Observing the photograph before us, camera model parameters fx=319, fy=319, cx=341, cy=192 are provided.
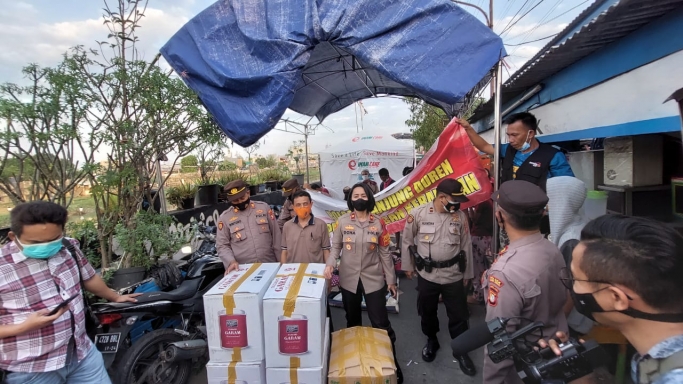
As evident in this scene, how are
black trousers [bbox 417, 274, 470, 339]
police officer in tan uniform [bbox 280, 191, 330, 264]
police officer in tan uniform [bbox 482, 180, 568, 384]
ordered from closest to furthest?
police officer in tan uniform [bbox 482, 180, 568, 384] → black trousers [bbox 417, 274, 470, 339] → police officer in tan uniform [bbox 280, 191, 330, 264]

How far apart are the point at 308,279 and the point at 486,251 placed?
9.18 ft

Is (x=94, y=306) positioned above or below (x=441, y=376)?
above

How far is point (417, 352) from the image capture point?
10.2ft

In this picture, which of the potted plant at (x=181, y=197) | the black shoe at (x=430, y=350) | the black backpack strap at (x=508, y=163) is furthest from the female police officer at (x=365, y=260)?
the potted plant at (x=181, y=197)

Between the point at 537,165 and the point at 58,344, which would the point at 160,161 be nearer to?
the point at 58,344

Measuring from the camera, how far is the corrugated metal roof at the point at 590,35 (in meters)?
2.15

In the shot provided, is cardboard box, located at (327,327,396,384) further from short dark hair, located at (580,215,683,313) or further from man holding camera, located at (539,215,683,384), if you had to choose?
short dark hair, located at (580,215,683,313)

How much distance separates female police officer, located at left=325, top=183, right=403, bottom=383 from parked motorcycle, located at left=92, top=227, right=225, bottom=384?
1.31 metres

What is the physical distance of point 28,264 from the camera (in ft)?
5.67

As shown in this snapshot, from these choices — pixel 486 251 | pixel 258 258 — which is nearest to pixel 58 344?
pixel 258 258

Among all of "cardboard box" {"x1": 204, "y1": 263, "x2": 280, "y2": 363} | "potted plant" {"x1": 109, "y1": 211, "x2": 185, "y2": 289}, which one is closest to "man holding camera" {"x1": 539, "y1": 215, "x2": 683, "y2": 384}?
"cardboard box" {"x1": 204, "y1": 263, "x2": 280, "y2": 363}

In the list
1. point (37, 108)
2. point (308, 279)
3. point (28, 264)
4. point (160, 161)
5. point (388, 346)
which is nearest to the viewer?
point (28, 264)

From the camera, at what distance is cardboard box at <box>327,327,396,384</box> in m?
1.95

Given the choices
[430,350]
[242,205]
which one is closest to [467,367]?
[430,350]
